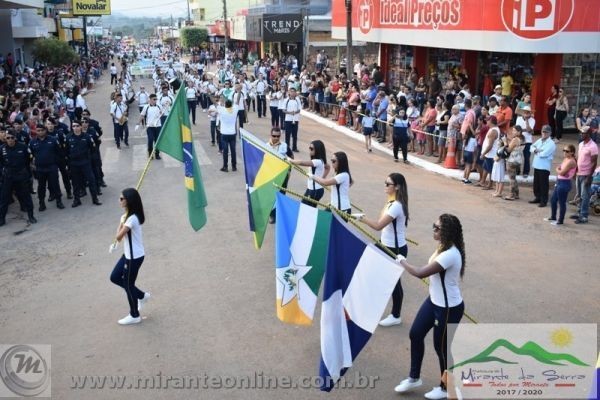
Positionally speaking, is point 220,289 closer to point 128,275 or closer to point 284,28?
point 128,275

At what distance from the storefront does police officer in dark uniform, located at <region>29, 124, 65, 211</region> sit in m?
12.6

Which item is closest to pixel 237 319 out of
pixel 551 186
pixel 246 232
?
pixel 246 232

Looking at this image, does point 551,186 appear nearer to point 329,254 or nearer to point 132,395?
point 329,254

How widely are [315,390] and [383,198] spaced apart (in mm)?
7305

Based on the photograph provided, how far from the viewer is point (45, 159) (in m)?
12.6

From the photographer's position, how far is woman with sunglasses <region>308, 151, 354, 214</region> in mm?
8393

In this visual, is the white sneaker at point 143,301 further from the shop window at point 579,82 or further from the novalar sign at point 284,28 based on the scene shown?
the novalar sign at point 284,28

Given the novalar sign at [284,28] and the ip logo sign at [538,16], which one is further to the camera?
the novalar sign at [284,28]

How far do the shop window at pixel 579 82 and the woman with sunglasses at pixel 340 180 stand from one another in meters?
13.2

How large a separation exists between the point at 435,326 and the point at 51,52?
37585 millimetres

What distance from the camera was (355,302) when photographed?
566cm

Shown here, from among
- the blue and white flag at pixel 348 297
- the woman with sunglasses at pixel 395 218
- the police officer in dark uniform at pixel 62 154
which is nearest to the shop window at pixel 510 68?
the police officer in dark uniform at pixel 62 154

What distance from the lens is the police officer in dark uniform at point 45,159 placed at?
1256 cm

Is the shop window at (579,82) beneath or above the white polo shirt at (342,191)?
above
